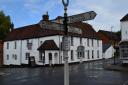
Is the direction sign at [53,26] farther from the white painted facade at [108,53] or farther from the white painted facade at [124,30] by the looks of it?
the white painted facade at [108,53]

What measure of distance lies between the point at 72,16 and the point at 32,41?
148 feet

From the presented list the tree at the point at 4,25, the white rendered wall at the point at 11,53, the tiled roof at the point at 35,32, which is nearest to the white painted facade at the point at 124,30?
the tiled roof at the point at 35,32

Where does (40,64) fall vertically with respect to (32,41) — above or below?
below

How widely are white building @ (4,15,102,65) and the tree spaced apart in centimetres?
1580

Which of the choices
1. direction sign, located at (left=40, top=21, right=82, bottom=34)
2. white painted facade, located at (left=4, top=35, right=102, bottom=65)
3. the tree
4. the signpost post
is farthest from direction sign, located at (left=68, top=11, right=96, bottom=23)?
the tree

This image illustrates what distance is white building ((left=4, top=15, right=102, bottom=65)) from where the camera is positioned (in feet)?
159

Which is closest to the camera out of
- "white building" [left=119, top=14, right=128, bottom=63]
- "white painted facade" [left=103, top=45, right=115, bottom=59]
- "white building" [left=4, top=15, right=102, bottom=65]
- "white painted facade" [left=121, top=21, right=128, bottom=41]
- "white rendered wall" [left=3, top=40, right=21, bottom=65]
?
"white building" [left=119, top=14, right=128, bottom=63]

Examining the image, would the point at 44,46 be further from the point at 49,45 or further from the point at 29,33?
the point at 29,33

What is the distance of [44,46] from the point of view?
4866 cm

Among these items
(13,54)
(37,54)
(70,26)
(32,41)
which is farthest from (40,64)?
(70,26)

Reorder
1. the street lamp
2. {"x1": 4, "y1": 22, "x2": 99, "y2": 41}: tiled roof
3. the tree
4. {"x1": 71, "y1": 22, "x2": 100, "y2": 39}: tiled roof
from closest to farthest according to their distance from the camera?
the street lamp → {"x1": 4, "y1": 22, "x2": 99, "y2": 41}: tiled roof → {"x1": 71, "y1": 22, "x2": 100, "y2": 39}: tiled roof → the tree

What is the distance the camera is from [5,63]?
6184cm

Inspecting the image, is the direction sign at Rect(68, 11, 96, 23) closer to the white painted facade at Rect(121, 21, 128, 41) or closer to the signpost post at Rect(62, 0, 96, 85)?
the signpost post at Rect(62, 0, 96, 85)

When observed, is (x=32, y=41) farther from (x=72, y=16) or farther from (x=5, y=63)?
(x=72, y=16)
